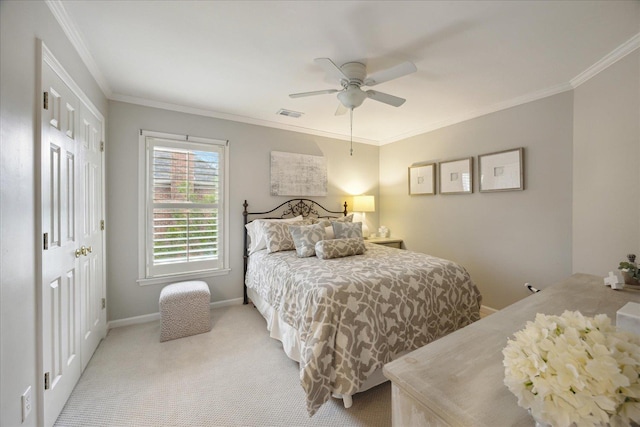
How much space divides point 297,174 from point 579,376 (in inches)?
148

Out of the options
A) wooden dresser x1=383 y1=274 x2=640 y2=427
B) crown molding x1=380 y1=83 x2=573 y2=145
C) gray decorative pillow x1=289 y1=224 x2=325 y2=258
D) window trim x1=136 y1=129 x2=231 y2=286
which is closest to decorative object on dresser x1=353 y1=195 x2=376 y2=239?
crown molding x1=380 y1=83 x2=573 y2=145

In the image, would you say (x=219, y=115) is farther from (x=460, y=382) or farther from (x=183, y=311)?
(x=460, y=382)

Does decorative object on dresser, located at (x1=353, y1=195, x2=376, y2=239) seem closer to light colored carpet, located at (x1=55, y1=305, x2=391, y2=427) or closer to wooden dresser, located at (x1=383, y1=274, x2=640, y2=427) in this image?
light colored carpet, located at (x1=55, y1=305, x2=391, y2=427)

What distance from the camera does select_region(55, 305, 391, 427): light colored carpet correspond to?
1.67 meters

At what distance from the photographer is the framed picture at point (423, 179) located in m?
3.88

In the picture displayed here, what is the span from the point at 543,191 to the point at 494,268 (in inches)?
42.0

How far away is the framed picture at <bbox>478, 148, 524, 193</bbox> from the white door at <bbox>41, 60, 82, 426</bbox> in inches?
163

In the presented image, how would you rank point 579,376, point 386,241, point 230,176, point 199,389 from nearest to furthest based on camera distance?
1. point 579,376
2. point 199,389
3. point 230,176
4. point 386,241

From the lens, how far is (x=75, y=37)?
1891 millimetres

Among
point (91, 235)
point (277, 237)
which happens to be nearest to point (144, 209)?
point (91, 235)

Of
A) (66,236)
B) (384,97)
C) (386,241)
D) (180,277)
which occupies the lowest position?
(180,277)

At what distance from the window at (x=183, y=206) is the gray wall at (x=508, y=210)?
121 inches

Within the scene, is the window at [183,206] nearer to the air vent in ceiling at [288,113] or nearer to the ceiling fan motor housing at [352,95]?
the air vent in ceiling at [288,113]

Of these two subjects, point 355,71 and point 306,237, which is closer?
point 355,71
